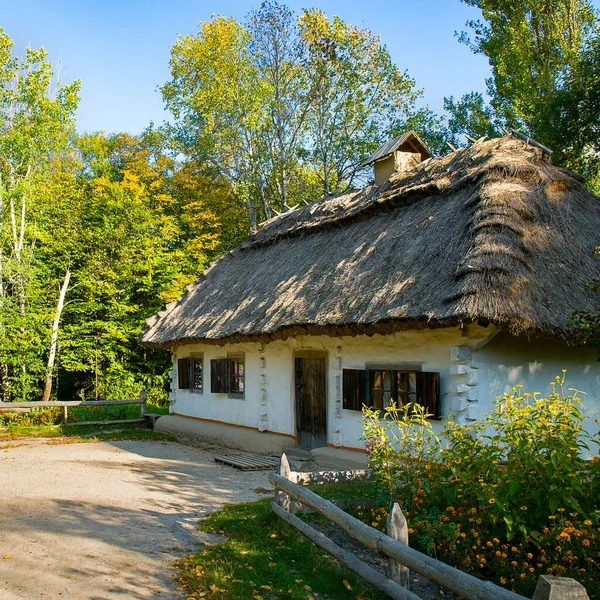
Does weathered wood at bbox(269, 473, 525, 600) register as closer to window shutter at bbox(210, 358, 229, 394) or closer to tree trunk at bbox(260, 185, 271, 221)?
window shutter at bbox(210, 358, 229, 394)

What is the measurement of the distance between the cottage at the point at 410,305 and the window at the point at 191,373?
1.74ft

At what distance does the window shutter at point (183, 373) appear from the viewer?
15995mm

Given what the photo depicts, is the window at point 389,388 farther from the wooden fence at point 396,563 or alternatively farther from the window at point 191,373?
the window at point 191,373

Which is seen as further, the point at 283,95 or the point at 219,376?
the point at 283,95

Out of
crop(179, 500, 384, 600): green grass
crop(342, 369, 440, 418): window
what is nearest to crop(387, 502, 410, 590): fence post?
→ crop(179, 500, 384, 600): green grass

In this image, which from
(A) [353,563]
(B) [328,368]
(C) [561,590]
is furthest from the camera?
(B) [328,368]

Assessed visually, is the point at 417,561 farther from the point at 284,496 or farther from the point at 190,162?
the point at 190,162

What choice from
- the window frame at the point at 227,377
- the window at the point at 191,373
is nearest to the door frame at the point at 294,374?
the window frame at the point at 227,377

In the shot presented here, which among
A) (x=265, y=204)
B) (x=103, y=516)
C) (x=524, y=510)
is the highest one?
(x=265, y=204)

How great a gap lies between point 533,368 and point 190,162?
2214 centimetres

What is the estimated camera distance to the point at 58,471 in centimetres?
1015

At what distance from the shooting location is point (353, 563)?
15.7 feet

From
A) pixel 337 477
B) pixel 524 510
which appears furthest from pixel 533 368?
pixel 524 510

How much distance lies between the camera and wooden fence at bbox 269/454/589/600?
2748 mm
